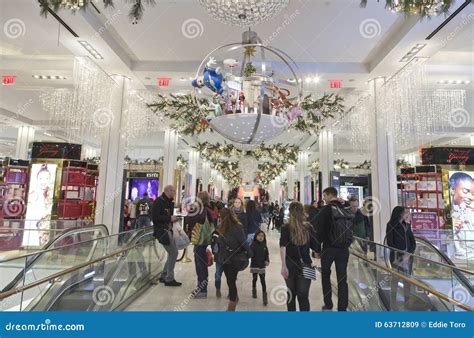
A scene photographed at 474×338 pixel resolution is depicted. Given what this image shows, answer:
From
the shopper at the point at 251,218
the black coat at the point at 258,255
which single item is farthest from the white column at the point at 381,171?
the black coat at the point at 258,255

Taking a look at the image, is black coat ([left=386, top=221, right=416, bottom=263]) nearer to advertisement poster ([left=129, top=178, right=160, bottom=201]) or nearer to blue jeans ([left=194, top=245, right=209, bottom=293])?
blue jeans ([left=194, top=245, right=209, bottom=293])

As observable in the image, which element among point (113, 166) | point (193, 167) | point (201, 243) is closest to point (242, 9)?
point (201, 243)

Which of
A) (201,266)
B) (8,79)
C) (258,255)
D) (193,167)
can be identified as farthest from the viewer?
(193,167)

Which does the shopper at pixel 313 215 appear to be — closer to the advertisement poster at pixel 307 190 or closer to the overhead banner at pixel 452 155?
the overhead banner at pixel 452 155

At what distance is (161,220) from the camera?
5.14 m

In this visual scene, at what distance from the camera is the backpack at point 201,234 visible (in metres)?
4.90

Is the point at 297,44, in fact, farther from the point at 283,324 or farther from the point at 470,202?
the point at 470,202

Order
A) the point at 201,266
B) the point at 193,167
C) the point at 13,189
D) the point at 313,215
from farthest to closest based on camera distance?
the point at 193,167
the point at 13,189
the point at 201,266
the point at 313,215

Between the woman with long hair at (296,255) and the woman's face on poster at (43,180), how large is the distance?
9.22m

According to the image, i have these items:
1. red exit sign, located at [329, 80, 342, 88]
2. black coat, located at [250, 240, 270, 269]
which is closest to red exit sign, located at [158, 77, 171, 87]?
red exit sign, located at [329, 80, 342, 88]

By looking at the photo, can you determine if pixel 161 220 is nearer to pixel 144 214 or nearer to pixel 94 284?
pixel 94 284

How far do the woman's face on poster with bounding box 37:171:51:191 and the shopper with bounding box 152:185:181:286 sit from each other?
6684 millimetres

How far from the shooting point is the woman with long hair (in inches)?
136

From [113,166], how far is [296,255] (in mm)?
5158
